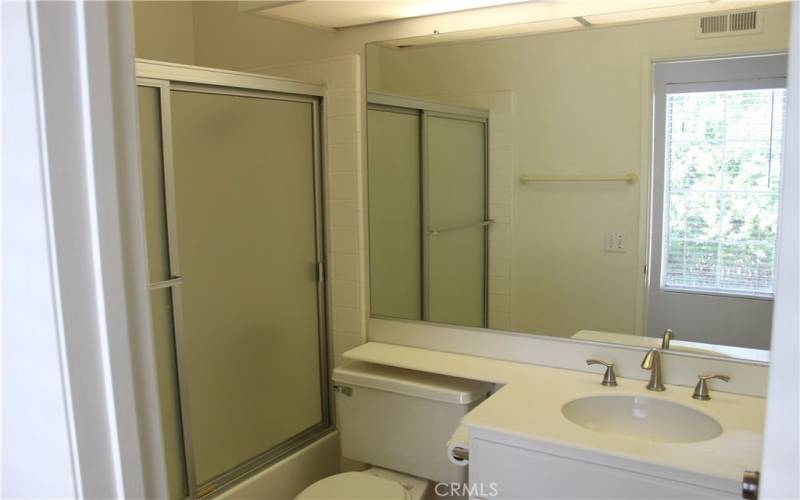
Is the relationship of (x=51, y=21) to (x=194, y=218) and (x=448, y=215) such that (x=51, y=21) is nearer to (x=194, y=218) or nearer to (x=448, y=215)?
(x=194, y=218)

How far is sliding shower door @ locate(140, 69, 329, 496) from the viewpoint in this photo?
80.4 inches

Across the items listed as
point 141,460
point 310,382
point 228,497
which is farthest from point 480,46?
point 141,460

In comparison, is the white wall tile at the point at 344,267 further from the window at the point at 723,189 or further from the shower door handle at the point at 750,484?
the shower door handle at the point at 750,484

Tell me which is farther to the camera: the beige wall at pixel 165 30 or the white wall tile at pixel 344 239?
the beige wall at pixel 165 30

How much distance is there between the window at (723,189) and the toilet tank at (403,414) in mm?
768

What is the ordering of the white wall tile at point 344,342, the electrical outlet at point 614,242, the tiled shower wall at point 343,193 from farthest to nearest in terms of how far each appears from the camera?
the white wall tile at point 344,342 → the tiled shower wall at point 343,193 → the electrical outlet at point 614,242

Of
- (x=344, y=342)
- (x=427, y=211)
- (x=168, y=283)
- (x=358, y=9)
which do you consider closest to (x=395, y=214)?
(x=427, y=211)

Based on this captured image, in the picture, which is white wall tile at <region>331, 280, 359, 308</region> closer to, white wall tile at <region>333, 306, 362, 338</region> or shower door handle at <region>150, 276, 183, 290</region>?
white wall tile at <region>333, 306, 362, 338</region>

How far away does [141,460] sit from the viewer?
0.64 meters

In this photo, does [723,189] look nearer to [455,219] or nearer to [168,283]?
[455,219]

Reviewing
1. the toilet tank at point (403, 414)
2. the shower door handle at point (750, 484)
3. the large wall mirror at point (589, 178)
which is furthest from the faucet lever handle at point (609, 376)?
the shower door handle at point (750, 484)

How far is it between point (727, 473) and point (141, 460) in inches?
49.7

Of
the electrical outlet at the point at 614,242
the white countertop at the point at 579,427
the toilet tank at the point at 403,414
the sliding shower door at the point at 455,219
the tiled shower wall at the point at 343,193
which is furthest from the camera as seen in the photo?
the tiled shower wall at the point at 343,193

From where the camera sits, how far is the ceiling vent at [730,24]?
1795 millimetres
